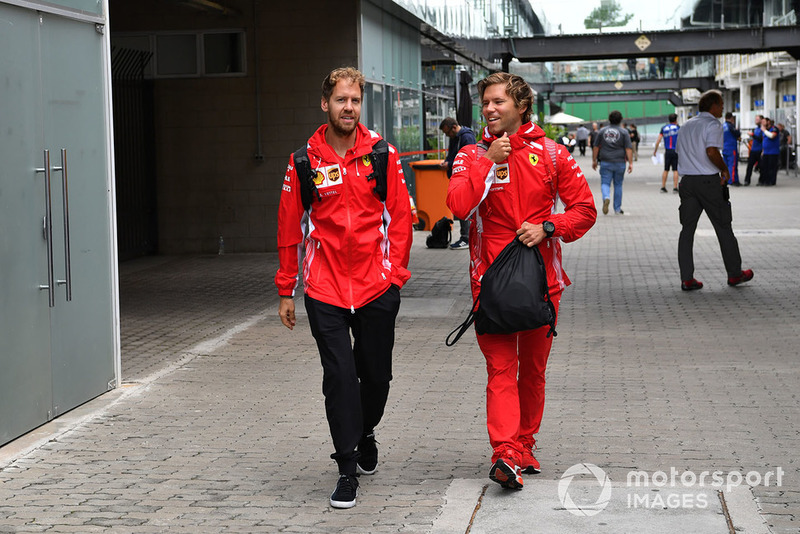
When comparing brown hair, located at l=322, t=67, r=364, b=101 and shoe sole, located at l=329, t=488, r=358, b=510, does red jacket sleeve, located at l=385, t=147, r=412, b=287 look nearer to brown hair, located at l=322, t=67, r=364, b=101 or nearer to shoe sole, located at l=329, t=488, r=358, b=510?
brown hair, located at l=322, t=67, r=364, b=101

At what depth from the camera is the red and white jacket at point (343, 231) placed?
5.19m

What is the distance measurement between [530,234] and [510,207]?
6.3 inches

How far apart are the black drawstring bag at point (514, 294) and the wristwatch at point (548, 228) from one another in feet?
0.32

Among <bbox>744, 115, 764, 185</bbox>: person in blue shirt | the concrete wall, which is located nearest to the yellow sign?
<bbox>744, 115, 764, 185</bbox>: person in blue shirt

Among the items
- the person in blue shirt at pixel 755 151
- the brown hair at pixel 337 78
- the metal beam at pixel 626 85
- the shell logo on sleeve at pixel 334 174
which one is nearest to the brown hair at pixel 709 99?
the brown hair at pixel 337 78

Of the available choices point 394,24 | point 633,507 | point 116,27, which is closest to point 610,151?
point 394,24

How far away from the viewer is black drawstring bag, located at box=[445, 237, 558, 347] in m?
5.10

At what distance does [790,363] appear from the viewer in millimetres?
8312

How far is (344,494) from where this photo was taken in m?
5.08

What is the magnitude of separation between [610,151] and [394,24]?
18.6 feet

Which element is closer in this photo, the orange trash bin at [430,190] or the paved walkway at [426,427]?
the paved walkway at [426,427]

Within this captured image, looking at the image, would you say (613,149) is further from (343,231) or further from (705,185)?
(343,231)

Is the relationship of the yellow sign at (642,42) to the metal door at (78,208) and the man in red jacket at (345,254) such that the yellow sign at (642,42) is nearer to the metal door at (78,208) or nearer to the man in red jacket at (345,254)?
the metal door at (78,208)

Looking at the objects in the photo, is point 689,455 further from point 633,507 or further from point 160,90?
Result: point 160,90
